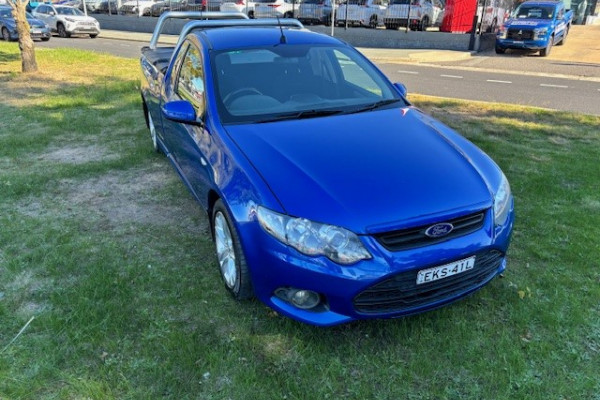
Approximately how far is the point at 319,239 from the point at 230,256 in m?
0.84

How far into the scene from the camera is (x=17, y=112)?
7.99 meters

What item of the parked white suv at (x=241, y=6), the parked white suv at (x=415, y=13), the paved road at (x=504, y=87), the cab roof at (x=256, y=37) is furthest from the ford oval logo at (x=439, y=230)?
the parked white suv at (x=241, y=6)

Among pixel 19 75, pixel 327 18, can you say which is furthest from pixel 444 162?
pixel 327 18

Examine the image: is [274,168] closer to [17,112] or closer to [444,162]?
[444,162]

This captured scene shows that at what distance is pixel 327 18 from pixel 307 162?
23865 mm

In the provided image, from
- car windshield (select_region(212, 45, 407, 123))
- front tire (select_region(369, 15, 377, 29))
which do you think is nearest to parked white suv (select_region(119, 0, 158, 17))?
front tire (select_region(369, 15, 377, 29))

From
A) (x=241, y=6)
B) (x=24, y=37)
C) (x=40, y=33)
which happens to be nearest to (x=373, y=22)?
(x=241, y=6)

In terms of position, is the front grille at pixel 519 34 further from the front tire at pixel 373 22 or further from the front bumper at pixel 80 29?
the front bumper at pixel 80 29

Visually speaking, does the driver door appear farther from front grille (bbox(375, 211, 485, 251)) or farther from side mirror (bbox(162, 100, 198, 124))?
front grille (bbox(375, 211, 485, 251))

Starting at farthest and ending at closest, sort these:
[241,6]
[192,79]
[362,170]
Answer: [241,6] < [192,79] < [362,170]

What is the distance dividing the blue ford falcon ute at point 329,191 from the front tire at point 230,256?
1 cm

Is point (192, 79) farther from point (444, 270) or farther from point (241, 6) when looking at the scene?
point (241, 6)

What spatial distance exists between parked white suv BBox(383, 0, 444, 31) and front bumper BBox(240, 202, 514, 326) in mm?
20510

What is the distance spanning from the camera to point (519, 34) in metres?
17.3
